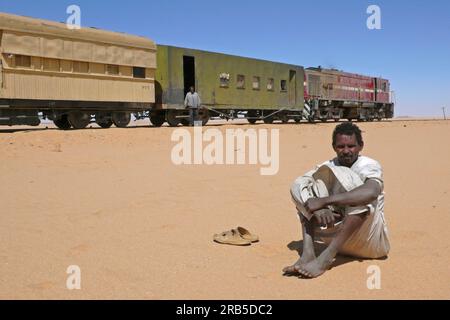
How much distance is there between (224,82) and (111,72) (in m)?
6.23

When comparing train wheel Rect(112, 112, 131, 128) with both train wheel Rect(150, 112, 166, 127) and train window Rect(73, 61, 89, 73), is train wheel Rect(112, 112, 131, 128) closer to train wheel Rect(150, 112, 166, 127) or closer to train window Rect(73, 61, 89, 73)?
train window Rect(73, 61, 89, 73)

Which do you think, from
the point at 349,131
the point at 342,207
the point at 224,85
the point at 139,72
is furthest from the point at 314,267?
the point at 224,85

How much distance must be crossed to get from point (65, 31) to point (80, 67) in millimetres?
1199

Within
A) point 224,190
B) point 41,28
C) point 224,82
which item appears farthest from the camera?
point 224,82

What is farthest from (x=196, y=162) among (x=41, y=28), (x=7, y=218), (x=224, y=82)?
(x=224, y=82)

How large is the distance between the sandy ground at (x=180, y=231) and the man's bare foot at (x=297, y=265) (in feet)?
0.22

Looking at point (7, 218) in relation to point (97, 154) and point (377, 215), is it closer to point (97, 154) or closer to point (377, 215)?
point (377, 215)

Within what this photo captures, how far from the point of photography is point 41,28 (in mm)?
13867

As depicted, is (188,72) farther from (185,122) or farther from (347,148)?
(347,148)

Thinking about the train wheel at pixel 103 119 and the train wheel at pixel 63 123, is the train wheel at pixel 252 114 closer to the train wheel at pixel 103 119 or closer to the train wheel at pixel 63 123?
the train wheel at pixel 103 119

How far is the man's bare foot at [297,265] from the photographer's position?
3.23 metres

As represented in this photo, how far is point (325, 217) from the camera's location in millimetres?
3248

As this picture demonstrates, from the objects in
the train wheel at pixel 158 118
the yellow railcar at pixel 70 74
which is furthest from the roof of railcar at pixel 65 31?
the train wheel at pixel 158 118

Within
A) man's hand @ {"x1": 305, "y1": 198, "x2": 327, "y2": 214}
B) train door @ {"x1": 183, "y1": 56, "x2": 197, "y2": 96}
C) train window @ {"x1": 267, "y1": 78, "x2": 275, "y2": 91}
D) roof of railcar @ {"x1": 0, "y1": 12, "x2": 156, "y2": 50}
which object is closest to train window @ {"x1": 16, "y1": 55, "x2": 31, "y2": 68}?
roof of railcar @ {"x1": 0, "y1": 12, "x2": 156, "y2": 50}
